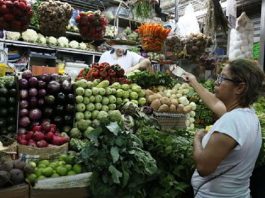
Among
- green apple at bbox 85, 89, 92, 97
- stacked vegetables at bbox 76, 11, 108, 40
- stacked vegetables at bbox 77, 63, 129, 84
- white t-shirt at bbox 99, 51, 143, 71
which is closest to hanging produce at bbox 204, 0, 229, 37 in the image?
white t-shirt at bbox 99, 51, 143, 71

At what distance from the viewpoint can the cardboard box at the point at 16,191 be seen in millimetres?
2073

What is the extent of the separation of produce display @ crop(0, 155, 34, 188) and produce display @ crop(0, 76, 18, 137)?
22.3 inches

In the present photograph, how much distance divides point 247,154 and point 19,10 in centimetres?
206

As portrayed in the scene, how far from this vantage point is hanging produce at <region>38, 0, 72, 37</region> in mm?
2951

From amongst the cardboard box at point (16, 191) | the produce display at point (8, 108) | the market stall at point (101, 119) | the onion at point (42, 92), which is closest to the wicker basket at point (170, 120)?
the market stall at point (101, 119)

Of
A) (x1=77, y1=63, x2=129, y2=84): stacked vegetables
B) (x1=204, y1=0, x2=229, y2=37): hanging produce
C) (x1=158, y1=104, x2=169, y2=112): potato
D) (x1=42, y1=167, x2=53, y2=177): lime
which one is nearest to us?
(x1=42, y1=167, x2=53, y2=177): lime

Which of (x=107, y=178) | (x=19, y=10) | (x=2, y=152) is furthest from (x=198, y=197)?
(x=19, y=10)

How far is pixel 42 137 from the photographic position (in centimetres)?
273

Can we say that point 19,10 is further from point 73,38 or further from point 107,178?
point 73,38

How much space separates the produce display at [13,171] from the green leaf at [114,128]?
602 millimetres

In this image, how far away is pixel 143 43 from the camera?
4062mm

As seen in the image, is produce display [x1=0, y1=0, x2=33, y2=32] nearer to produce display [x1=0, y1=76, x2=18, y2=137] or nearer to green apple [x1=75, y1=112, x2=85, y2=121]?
produce display [x1=0, y1=76, x2=18, y2=137]

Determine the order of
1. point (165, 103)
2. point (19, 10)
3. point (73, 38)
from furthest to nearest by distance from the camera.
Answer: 1. point (73, 38)
2. point (165, 103)
3. point (19, 10)

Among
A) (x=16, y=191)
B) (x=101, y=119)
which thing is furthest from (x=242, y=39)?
(x=16, y=191)
